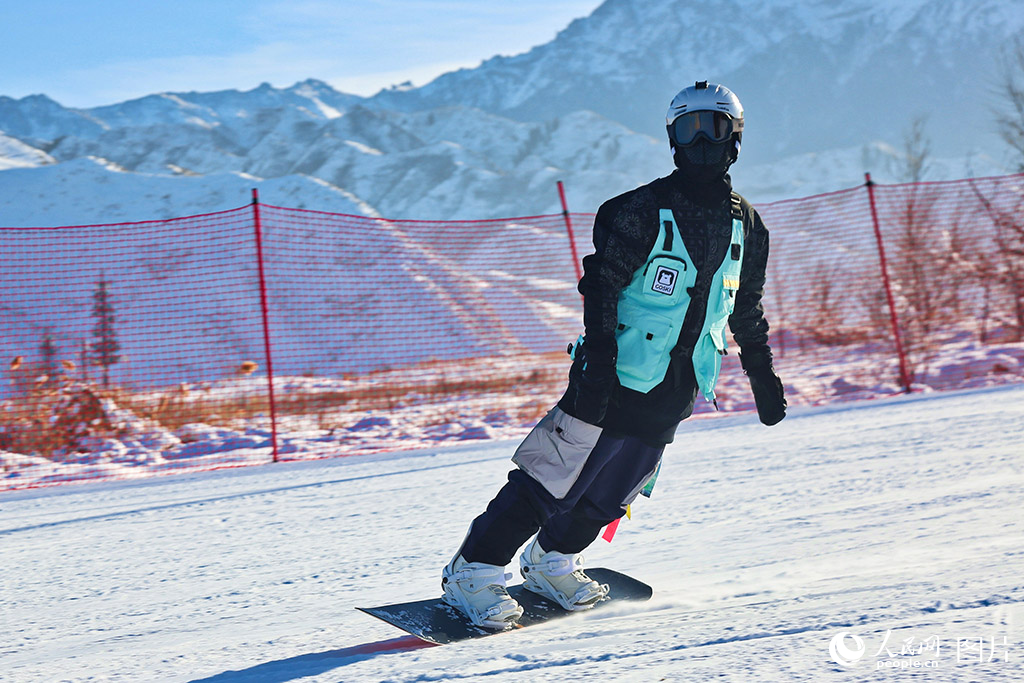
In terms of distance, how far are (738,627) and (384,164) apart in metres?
101

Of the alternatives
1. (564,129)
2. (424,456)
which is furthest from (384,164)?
A: (424,456)

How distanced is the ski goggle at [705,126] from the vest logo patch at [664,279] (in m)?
0.40

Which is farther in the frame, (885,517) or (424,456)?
(424,456)

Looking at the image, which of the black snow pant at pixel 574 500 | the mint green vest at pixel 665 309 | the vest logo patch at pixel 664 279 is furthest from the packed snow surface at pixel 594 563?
the vest logo patch at pixel 664 279

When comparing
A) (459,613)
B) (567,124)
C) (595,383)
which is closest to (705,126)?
(595,383)

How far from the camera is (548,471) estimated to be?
262 cm

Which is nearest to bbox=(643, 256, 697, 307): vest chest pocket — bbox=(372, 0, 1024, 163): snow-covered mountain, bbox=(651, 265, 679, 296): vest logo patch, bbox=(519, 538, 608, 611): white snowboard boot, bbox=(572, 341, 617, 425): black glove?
bbox=(651, 265, 679, 296): vest logo patch

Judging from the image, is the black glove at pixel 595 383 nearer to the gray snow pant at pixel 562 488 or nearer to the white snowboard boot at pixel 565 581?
the gray snow pant at pixel 562 488

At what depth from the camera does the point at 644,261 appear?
8.48 ft

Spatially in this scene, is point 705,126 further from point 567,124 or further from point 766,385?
point 567,124

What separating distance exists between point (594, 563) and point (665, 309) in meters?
1.31

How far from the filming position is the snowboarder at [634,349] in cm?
257

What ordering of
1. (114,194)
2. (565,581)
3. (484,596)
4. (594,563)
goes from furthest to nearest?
(114,194) < (594,563) < (565,581) < (484,596)

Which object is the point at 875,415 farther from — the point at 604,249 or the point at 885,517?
the point at 604,249
